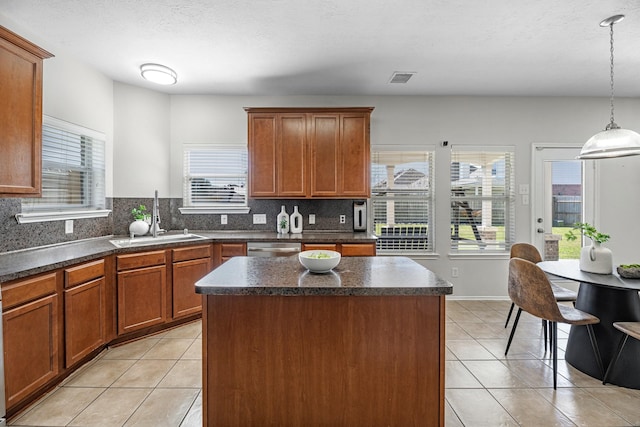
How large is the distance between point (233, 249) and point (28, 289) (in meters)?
1.85

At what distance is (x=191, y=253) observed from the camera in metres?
3.52

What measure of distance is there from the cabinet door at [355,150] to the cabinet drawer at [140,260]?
2.17 meters

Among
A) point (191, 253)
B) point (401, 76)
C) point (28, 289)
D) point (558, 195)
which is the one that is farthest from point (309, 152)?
point (558, 195)

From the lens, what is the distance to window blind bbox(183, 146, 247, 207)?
4402mm

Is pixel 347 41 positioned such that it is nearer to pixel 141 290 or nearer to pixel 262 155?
pixel 262 155

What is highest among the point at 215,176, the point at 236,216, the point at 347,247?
the point at 215,176

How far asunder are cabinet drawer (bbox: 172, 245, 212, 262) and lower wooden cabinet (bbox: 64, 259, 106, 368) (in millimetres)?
689

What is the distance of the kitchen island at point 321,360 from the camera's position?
170 centimetres

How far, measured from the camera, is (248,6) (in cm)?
246

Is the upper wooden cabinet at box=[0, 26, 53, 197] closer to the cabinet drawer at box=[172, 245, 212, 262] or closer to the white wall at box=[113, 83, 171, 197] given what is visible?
the cabinet drawer at box=[172, 245, 212, 262]

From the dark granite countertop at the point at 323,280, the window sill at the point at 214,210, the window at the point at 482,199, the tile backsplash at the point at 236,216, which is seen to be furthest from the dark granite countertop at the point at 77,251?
the window at the point at 482,199

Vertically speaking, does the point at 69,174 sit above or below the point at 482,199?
above

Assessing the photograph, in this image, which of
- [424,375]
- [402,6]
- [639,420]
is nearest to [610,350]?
[639,420]

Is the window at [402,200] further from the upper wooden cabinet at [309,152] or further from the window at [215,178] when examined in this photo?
the window at [215,178]
